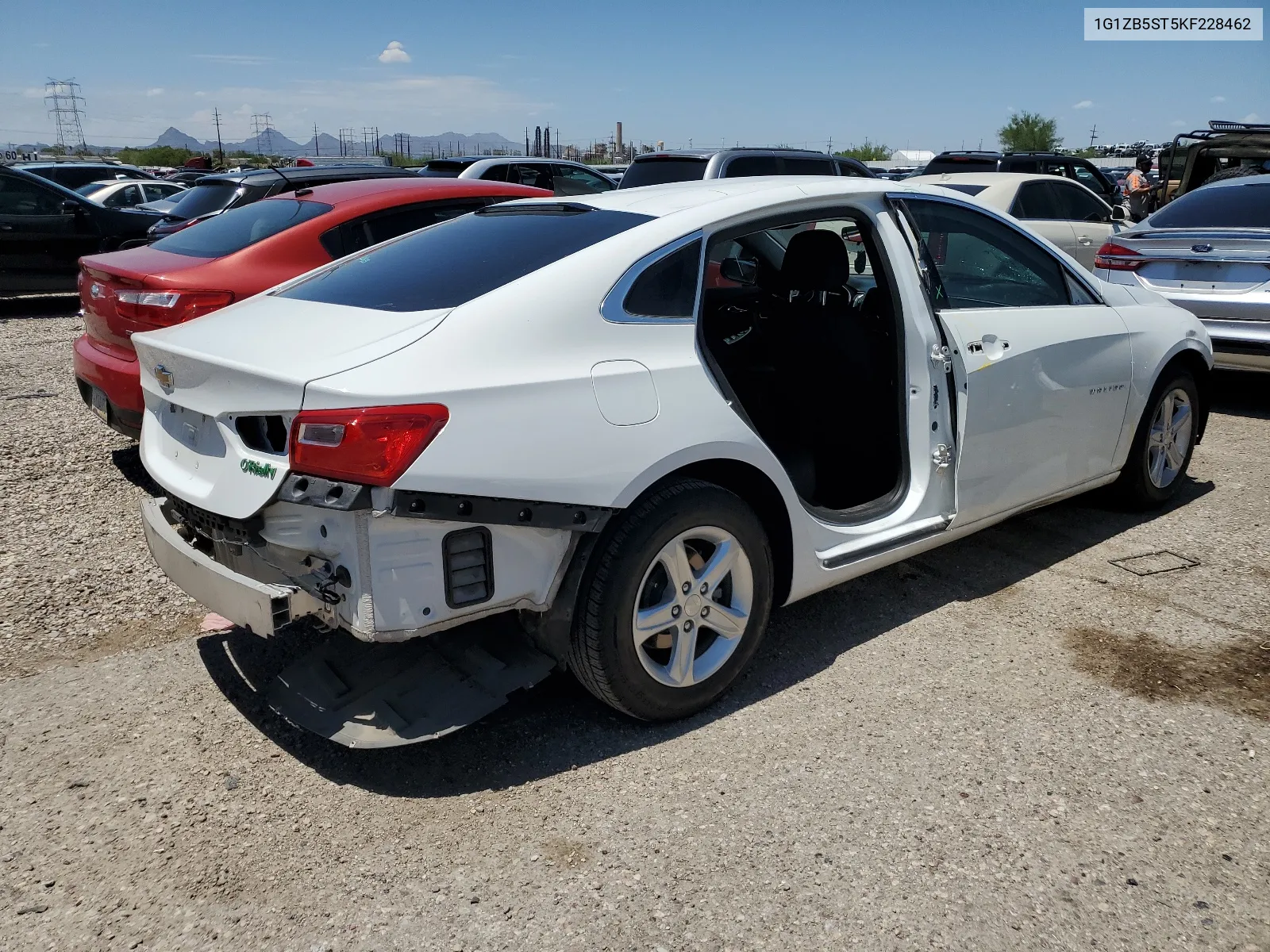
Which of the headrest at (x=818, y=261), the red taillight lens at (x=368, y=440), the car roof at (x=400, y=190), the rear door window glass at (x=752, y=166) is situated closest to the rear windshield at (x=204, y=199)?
the car roof at (x=400, y=190)

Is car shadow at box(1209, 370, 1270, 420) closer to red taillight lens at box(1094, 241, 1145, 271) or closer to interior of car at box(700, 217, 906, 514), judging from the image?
red taillight lens at box(1094, 241, 1145, 271)

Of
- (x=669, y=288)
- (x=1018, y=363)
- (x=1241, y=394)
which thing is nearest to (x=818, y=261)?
(x=1018, y=363)

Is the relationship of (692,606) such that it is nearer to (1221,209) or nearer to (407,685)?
(407,685)

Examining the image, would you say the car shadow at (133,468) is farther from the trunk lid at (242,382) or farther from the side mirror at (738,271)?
the side mirror at (738,271)

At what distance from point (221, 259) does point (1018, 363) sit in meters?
4.01

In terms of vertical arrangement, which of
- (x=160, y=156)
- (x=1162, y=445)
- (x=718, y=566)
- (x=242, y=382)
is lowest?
(x=1162, y=445)

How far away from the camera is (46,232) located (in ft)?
39.0

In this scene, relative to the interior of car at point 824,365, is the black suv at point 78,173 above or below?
above

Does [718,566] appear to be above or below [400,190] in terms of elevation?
below

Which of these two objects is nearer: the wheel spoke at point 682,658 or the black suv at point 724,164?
the wheel spoke at point 682,658

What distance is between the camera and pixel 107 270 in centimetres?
518

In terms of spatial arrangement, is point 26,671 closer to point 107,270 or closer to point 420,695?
point 420,695

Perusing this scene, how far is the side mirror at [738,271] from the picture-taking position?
474cm

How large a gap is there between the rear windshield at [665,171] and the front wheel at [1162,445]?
6185mm
